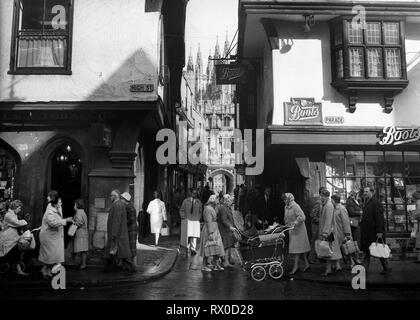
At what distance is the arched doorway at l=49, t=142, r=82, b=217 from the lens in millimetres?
13250

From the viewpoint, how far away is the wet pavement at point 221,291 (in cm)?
787

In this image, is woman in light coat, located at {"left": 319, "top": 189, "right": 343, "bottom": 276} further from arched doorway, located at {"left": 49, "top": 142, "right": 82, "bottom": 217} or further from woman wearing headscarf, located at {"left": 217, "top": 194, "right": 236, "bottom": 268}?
arched doorway, located at {"left": 49, "top": 142, "right": 82, "bottom": 217}

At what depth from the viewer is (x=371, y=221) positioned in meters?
10.3

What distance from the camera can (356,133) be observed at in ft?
41.9

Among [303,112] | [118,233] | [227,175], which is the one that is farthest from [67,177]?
[227,175]

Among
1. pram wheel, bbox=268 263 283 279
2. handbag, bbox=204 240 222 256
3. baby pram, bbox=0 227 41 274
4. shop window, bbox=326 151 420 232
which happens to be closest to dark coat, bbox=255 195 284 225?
shop window, bbox=326 151 420 232

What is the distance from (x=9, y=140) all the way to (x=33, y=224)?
2.43 meters

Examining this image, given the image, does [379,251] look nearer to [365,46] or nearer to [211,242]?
[211,242]

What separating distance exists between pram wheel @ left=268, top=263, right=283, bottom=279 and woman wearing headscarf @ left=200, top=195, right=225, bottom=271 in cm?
158

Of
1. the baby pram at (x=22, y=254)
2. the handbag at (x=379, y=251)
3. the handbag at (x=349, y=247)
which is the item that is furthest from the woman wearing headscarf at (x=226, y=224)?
the baby pram at (x=22, y=254)

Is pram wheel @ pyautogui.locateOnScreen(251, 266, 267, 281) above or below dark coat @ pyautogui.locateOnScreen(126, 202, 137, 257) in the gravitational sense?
below

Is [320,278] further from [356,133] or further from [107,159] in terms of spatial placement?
[107,159]

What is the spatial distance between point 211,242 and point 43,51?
279 inches
